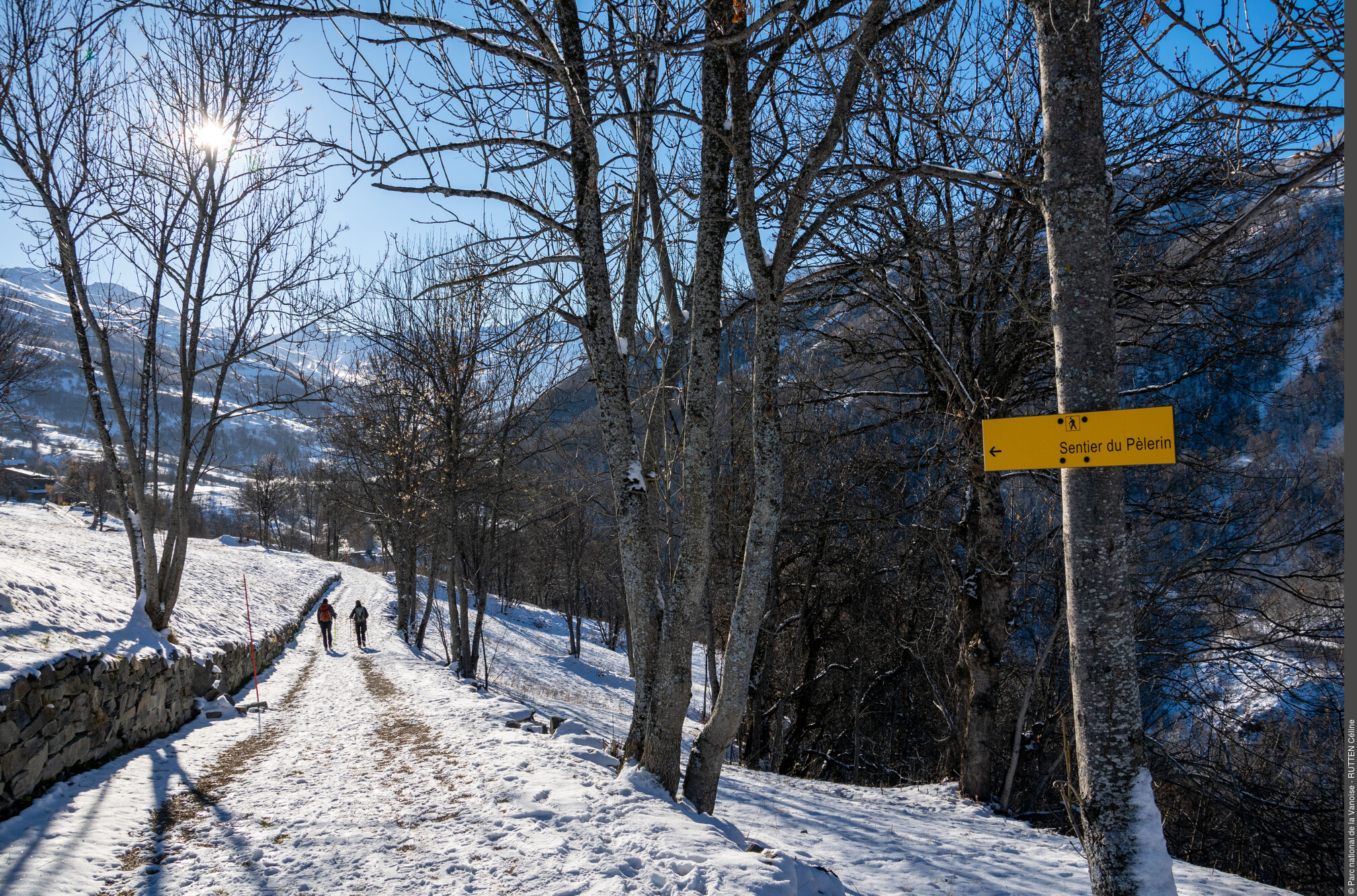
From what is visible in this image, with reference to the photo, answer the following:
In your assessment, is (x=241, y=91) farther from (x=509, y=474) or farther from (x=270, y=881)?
(x=270, y=881)

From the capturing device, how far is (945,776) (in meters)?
8.70

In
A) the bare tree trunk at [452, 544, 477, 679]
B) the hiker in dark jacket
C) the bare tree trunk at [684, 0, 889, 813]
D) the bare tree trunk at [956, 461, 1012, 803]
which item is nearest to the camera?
the bare tree trunk at [684, 0, 889, 813]

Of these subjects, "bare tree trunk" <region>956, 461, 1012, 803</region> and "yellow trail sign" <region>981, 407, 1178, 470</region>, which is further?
"bare tree trunk" <region>956, 461, 1012, 803</region>

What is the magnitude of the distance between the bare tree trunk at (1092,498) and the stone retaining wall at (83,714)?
6.52 meters

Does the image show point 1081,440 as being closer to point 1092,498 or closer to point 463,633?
point 1092,498

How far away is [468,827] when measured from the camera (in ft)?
14.1

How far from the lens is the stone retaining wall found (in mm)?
4598

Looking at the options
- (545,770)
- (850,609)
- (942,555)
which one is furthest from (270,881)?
(850,609)

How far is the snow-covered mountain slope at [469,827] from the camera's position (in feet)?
11.6

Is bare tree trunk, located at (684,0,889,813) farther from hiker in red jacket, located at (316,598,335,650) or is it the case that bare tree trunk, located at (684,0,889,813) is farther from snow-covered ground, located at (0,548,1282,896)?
hiker in red jacket, located at (316,598,335,650)

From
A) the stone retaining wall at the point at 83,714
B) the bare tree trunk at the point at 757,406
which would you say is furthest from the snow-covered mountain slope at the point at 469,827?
the bare tree trunk at the point at 757,406

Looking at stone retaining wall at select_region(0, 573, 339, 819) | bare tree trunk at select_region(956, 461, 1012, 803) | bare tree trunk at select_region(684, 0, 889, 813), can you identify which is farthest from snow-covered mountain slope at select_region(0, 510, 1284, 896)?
bare tree trunk at select_region(684, 0, 889, 813)

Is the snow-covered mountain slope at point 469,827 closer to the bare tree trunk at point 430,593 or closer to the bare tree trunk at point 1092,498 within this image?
the bare tree trunk at point 1092,498

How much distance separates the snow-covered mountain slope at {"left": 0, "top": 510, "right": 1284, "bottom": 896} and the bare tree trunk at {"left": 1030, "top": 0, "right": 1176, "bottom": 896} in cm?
168
